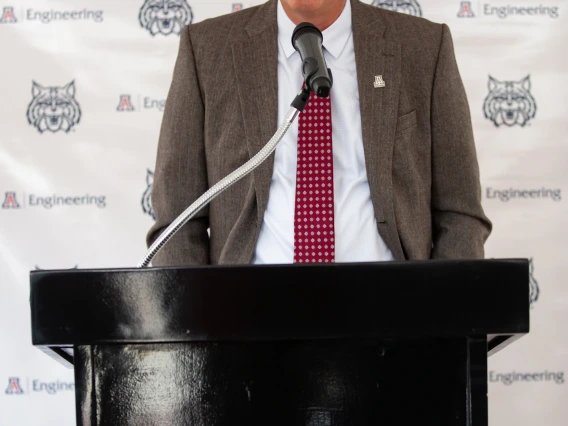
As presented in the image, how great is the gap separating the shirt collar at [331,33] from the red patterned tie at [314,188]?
0.15 meters

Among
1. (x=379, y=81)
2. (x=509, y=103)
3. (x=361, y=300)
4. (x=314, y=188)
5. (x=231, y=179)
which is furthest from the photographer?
(x=509, y=103)

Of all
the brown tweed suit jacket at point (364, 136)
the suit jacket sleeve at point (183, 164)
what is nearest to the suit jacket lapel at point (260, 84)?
the brown tweed suit jacket at point (364, 136)

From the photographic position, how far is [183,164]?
1.84 meters

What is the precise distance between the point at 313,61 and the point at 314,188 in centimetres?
54

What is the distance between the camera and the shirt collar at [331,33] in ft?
6.07

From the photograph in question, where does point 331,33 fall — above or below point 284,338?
above

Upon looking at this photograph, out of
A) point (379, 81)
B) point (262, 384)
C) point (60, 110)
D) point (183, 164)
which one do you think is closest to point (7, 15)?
point (60, 110)

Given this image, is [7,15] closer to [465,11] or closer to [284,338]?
[465,11]

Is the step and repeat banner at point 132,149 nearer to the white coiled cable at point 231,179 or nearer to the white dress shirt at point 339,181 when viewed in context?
the white dress shirt at point 339,181

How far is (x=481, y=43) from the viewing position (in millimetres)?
2557

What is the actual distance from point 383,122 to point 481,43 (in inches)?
37.5

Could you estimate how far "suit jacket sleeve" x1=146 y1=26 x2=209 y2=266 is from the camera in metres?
1.83

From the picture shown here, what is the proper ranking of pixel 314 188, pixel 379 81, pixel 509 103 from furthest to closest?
pixel 509 103, pixel 379 81, pixel 314 188

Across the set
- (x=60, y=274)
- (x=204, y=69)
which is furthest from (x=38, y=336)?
(x=204, y=69)
